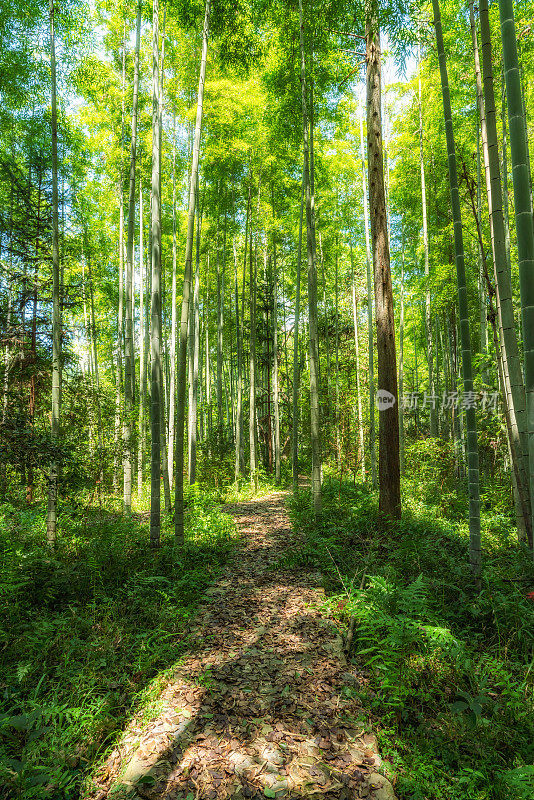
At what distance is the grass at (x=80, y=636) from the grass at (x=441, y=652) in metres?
1.51

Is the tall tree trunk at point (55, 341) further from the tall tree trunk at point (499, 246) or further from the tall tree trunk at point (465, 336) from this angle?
the tall tree trunk at point (499, 246)

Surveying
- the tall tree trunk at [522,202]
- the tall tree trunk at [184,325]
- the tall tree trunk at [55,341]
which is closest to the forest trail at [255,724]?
the tall tree trunk at [184,325]

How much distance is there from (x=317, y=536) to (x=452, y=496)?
364 cm

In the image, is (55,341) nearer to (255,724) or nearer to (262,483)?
(255,724)

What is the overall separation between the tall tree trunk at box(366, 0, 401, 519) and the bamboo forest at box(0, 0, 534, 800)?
41 millimetres

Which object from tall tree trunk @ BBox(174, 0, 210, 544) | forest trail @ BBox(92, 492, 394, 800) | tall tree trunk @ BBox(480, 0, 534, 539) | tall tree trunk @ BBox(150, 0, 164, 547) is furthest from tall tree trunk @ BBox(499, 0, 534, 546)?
tall tree trunk @ BBox(150, 0, 164, 547)

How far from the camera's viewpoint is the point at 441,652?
2.59 metres

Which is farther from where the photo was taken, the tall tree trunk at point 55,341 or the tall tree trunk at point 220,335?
the tall tree trunk at point 220,335

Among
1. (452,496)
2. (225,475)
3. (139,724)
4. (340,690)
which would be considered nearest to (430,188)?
(452,496)

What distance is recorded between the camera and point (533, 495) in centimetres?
225

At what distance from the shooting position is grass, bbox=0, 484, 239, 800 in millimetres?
1935

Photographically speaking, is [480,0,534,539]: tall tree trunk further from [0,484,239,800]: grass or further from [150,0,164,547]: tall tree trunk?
[150,0,164,547]: tall tree trunk

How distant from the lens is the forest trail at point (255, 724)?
188cm

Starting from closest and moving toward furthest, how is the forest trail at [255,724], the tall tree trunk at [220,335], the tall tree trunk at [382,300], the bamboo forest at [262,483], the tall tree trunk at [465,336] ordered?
the forest trail at [255,724] → the bamboo forest at [262,483] → the tall tree trunk at [465,336] → the tall tree trunk at [382,300] → the tall tree trunk at [220,335]
